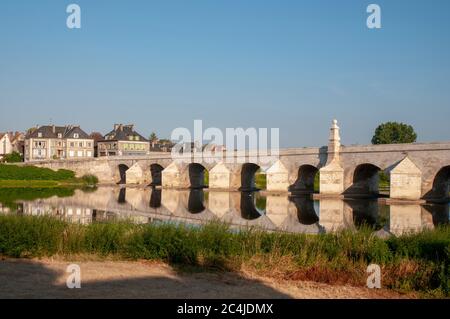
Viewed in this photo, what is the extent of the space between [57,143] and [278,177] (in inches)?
1905

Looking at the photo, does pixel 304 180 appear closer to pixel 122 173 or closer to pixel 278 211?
pixel 278 211

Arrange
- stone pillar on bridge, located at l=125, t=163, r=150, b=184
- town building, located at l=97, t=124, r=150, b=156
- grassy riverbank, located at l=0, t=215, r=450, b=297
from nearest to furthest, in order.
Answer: grassy riverbank, located at l=0, t=215, r=450, b=297 → stone pillar on bridge, located at l=125, t=163, r=150, b=184 → town building, located at l=97, t=124, r=150, b=156

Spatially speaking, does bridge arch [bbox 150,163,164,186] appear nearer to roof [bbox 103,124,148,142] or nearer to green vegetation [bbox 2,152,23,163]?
roof [bbox 103,124,148,142]

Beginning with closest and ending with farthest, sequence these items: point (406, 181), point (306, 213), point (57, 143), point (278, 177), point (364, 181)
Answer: point (306, 213) → point (406, 181) → point (364, 181) → point (278, 177) → point (57, 143)

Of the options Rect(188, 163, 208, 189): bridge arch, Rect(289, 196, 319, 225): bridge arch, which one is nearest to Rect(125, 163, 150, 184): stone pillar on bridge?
Rect(188, 163, 208, 189): bridge arch

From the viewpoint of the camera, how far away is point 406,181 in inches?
1383

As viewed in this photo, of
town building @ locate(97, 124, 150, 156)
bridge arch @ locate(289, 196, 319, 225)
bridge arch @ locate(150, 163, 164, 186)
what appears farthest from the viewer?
town building @ locate(97, 124, 150, 156)

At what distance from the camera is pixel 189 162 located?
181 ft

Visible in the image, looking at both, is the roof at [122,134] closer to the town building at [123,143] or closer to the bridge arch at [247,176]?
the town building at [123,143]

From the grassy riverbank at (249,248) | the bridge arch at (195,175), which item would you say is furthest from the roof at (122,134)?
the grassy riverbank at (249,248)

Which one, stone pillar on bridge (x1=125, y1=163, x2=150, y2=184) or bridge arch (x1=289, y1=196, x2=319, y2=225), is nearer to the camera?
bridge arch (x1=289, y1=196, x2=319, y2=225)

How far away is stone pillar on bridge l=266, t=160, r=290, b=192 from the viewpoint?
44844 millimetres

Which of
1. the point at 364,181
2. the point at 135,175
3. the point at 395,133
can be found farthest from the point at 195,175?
the point at 395,133

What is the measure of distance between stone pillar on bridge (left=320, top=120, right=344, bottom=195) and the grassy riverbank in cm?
2777
